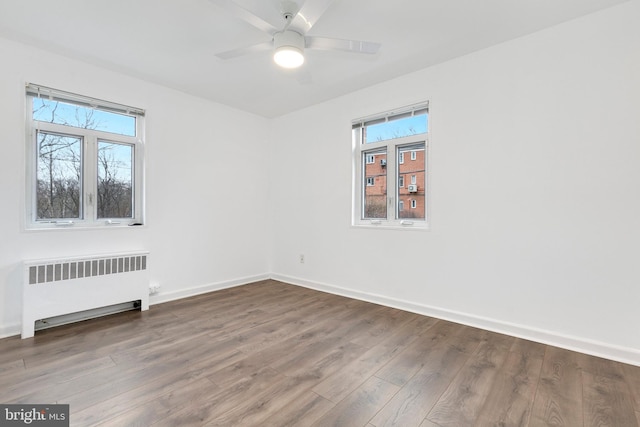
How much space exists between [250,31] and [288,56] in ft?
1.70

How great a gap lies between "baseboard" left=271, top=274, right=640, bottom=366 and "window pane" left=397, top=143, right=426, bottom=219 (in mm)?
1016

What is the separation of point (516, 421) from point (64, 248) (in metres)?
3.91

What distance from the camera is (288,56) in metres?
2.24

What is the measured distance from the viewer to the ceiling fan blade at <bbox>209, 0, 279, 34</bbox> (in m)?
1.77

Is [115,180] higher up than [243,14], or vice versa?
[243,14]

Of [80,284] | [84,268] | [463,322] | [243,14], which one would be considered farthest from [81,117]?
[463,322]

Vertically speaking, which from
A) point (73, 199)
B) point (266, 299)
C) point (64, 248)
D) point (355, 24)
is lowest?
point (266, 299)

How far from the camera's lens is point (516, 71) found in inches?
102

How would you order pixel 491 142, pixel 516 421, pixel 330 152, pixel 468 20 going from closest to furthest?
pixel 516 421 < pixel 468 20 < pixel 491 142 < pixel 330 152

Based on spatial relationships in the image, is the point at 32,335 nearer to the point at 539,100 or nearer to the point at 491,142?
the point at 491,142

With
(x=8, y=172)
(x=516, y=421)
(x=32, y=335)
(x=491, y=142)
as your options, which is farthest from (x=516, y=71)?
(x=32, y=335)

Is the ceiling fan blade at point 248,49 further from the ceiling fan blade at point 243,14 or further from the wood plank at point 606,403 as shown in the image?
the wood plank at point 606,403

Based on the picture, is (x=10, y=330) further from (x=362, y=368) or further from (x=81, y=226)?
(x=362, y=368)

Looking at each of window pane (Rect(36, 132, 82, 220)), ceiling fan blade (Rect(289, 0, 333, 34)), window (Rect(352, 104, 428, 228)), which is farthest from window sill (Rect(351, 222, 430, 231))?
window pane (Rect(36, 132, 82, 220))
